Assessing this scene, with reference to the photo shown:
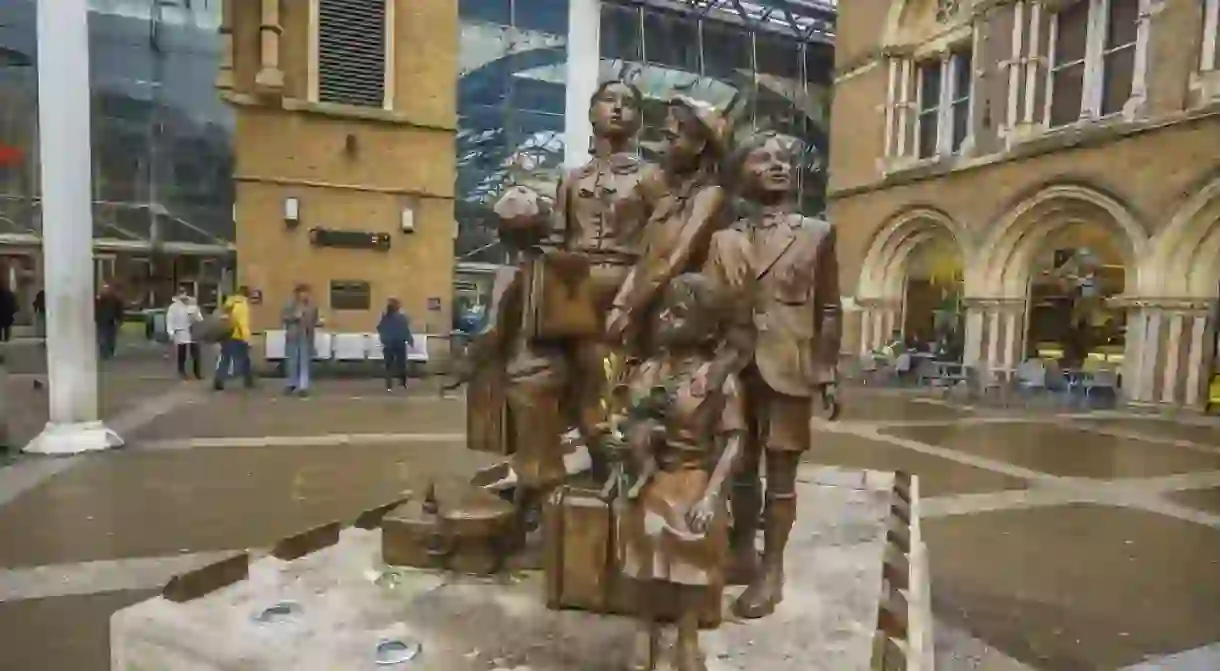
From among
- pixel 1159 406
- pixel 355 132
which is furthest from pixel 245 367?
pixel 1159 406

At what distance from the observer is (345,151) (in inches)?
495

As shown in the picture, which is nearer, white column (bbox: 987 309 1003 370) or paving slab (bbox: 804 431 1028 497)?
paving slab (bbox: 804 431 1028 497)

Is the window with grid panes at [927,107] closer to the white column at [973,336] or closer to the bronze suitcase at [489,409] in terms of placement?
the white column at [973,336]

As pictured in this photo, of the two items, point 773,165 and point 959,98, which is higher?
point 959,98

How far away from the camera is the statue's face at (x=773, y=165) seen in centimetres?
268

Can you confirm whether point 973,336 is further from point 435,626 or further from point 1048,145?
point 435,626

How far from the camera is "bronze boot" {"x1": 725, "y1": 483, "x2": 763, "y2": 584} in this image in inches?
120

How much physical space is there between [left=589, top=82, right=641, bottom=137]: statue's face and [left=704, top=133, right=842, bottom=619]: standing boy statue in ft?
1.83

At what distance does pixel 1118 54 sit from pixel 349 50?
11.9 meters

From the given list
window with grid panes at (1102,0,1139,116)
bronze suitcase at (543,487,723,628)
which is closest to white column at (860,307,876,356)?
window with grid panes at (1102,0,1139,116)

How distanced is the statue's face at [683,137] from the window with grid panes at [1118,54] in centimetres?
1206

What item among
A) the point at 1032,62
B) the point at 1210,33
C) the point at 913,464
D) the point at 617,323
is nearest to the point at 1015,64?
the point at 1032,62

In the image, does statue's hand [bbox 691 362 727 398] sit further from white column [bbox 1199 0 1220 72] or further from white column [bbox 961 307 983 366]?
white column [bbox 961 307 983 366]

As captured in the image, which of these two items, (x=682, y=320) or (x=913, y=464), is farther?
(x=913, y=464)
